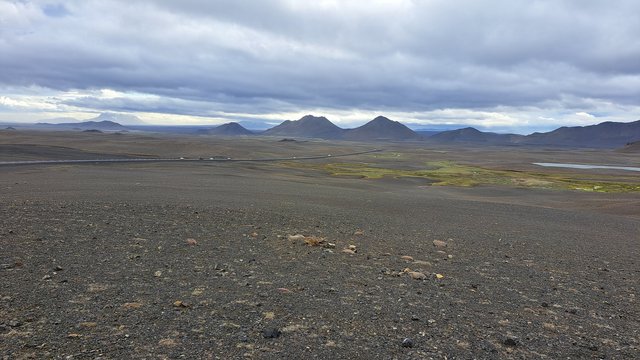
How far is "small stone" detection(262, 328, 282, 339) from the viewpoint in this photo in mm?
7000

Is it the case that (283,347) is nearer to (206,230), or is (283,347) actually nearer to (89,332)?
(89,332)

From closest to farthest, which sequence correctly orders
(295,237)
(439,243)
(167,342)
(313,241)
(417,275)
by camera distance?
(167,342), (417,275), (313,241), (295,237), (439,243)

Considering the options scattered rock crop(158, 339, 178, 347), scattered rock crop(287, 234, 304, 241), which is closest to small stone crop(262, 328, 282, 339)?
scattered rock crop(158, 339, 178, 347)

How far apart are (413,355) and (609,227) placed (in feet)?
63.9

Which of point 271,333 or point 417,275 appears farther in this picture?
point 417,275

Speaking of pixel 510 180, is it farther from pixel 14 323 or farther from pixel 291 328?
pixel 14 323

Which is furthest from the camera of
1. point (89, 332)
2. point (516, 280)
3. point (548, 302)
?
point (516, 280)

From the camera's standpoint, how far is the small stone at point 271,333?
7.00m

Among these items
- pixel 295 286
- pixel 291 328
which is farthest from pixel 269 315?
pixel 295 286

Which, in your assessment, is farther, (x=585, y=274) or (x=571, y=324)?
(x=585, y=274)

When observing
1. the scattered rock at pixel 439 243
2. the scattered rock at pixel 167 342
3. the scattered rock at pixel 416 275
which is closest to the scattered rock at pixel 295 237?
the scattered rock at pixel 416 275

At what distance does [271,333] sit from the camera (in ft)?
23.1

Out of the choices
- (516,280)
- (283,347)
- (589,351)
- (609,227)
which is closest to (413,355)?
(283,347)

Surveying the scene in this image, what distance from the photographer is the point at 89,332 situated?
6.66m
